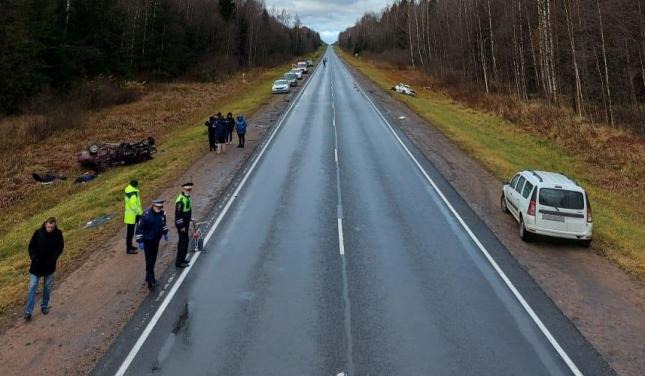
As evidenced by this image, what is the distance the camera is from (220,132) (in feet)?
79.7

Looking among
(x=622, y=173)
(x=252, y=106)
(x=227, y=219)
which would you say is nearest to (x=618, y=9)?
(x=622, y=173)

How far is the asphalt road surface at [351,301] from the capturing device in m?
8.34

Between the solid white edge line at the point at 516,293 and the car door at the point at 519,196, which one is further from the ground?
the car door at the point at 519,196

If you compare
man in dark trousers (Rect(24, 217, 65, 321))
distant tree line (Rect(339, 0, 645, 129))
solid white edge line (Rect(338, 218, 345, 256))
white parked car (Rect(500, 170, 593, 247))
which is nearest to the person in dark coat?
→ solid white edge line (Rect(338, 218, 345, 256))

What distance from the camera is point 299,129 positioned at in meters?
30.6

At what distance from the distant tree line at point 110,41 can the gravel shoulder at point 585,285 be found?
105 ft

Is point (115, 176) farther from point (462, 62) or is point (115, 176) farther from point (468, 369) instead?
point (462, 62)

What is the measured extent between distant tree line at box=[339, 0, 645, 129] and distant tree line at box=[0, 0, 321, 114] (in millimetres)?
31866

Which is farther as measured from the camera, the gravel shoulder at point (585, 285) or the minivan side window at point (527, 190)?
the minivan side window at point (527, 190)

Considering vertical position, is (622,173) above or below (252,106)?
below

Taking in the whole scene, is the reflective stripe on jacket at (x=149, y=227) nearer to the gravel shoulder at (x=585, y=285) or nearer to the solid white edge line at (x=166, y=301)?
the solid white edge line at (x=166, y=301)

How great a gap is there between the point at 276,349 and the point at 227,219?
23.4ft

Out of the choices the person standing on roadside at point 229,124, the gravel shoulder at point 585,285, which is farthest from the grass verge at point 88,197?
the gravel shoulder at point 585,285

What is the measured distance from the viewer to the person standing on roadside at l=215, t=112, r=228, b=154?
24141 millimetres
